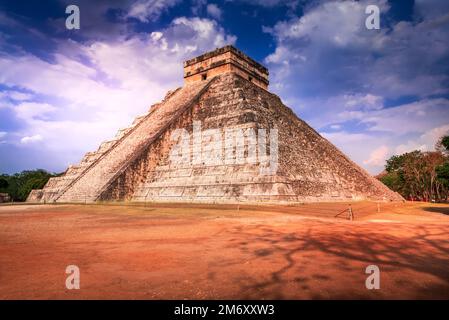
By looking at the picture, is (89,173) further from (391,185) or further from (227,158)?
(391,185)

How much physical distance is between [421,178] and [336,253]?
3563 cm

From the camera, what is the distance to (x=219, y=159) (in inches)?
532

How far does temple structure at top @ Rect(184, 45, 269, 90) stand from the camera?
66.5ft

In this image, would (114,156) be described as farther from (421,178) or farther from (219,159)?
(421,178)

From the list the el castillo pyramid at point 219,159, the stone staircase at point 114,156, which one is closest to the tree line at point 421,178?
the el castillo pyramid at point 219,159

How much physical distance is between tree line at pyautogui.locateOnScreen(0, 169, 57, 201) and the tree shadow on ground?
1230 inches

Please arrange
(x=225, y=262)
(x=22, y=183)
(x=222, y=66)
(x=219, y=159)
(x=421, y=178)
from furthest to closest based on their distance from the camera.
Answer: (x=22, y=183) < (x=421, y=178) < (x=222, y=66) < (x=219, y=159) < (x=225, y=262)

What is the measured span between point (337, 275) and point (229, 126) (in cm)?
1164

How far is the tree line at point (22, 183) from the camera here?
106 ft

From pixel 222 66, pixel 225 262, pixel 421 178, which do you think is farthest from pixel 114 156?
pixel 421 178

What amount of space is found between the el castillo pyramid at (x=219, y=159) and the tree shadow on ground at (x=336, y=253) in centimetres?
499

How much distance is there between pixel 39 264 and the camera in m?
3.69
